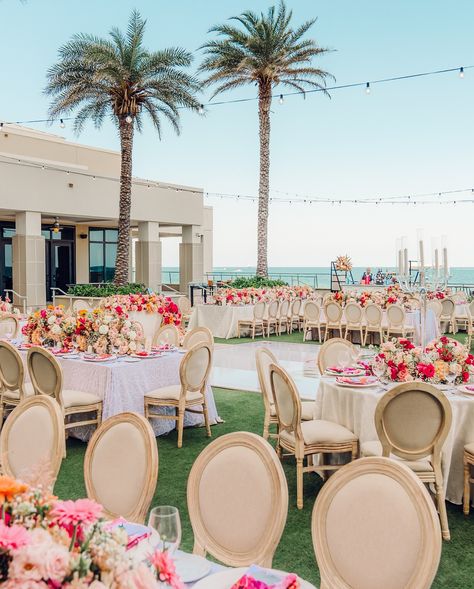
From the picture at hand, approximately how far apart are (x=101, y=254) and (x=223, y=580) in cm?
2585

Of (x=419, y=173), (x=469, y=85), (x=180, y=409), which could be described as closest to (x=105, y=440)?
(x=180, y=409)

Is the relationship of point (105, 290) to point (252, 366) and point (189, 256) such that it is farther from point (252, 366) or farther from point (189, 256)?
point (189, 256)

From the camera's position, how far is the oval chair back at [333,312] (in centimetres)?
1474

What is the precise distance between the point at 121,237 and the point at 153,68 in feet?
17.4

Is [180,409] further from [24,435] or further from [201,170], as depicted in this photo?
[201,170]

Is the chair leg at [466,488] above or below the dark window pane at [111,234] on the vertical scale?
below

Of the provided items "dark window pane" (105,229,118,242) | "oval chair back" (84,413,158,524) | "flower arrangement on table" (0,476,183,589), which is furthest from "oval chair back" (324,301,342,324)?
"dark window pane" (105,229,118,242)

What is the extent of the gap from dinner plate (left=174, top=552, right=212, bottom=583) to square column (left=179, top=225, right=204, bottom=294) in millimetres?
24479

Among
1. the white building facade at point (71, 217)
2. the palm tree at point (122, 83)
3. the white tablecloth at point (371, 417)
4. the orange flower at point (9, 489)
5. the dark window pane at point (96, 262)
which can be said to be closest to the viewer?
the orange flower at point (9, 489)

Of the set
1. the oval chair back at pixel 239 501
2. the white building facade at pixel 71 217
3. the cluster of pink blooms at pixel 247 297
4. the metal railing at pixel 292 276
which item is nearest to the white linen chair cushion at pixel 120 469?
the oval chair back at pixel 239 501

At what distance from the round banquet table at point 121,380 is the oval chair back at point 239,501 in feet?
11.9

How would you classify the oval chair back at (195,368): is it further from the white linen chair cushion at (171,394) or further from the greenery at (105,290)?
the greenery at (105,290)

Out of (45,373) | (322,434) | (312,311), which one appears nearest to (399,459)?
(322,434)

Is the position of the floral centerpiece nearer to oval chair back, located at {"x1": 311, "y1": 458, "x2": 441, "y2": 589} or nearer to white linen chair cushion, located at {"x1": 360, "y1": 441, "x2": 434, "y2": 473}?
white linen chair cushion, located at {"x1": 360, "y1": 441, "x2": 434, "y2": 473}
